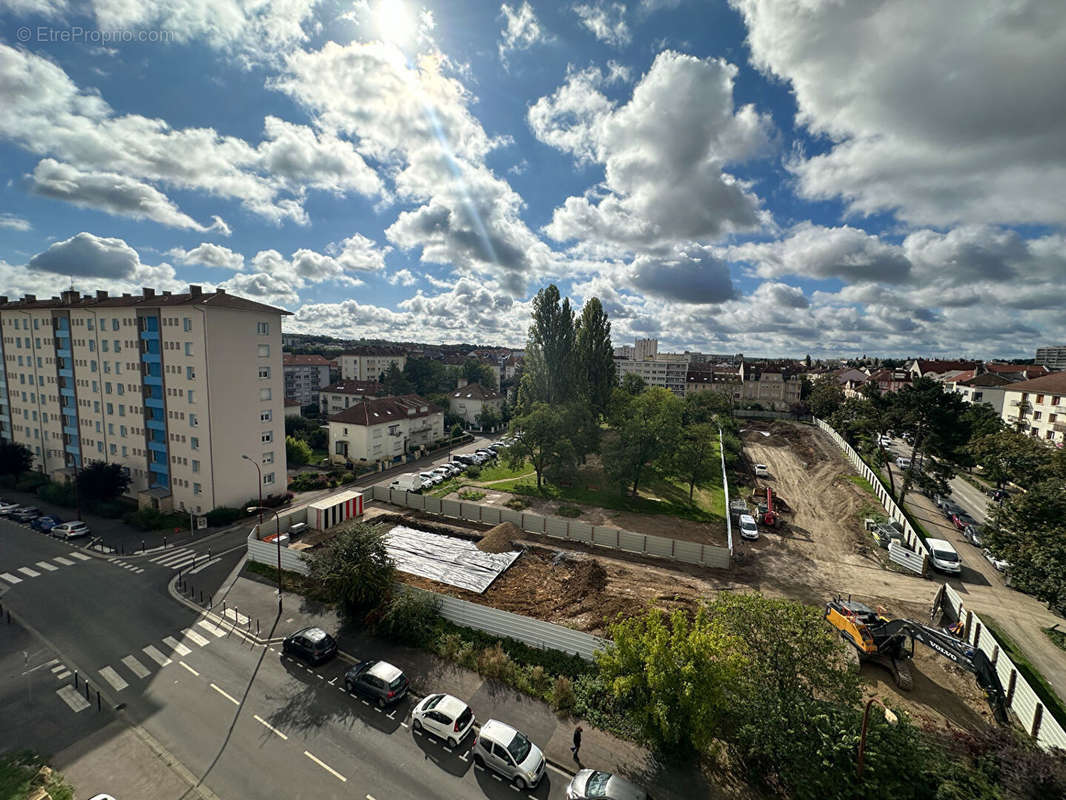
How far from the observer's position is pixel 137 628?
853 inches

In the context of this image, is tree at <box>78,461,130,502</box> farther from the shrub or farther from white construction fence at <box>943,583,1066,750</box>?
white construction fence at <box>943,583,1066,750</box>

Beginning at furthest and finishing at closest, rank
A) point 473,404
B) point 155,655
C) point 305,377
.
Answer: point 305,377
point 473,404
point 155,655

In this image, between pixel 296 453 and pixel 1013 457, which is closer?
pixel 1013 457

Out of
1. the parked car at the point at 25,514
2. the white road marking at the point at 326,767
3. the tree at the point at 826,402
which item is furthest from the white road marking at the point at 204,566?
the tree at the point at 826,402

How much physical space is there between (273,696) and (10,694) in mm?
10505

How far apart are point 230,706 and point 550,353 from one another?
142 ft

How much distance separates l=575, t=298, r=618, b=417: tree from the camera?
190 ft

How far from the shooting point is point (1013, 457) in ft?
104

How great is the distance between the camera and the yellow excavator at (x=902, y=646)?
18.3 metres

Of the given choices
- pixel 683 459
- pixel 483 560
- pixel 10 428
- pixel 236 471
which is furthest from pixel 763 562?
pixel 10 428

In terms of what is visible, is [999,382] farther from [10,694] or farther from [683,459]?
[10,694]

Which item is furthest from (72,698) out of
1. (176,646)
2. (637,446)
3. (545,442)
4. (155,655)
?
(637,446)

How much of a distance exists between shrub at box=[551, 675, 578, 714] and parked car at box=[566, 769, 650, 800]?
3356 mm

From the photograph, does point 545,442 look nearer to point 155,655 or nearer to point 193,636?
point 193,636
